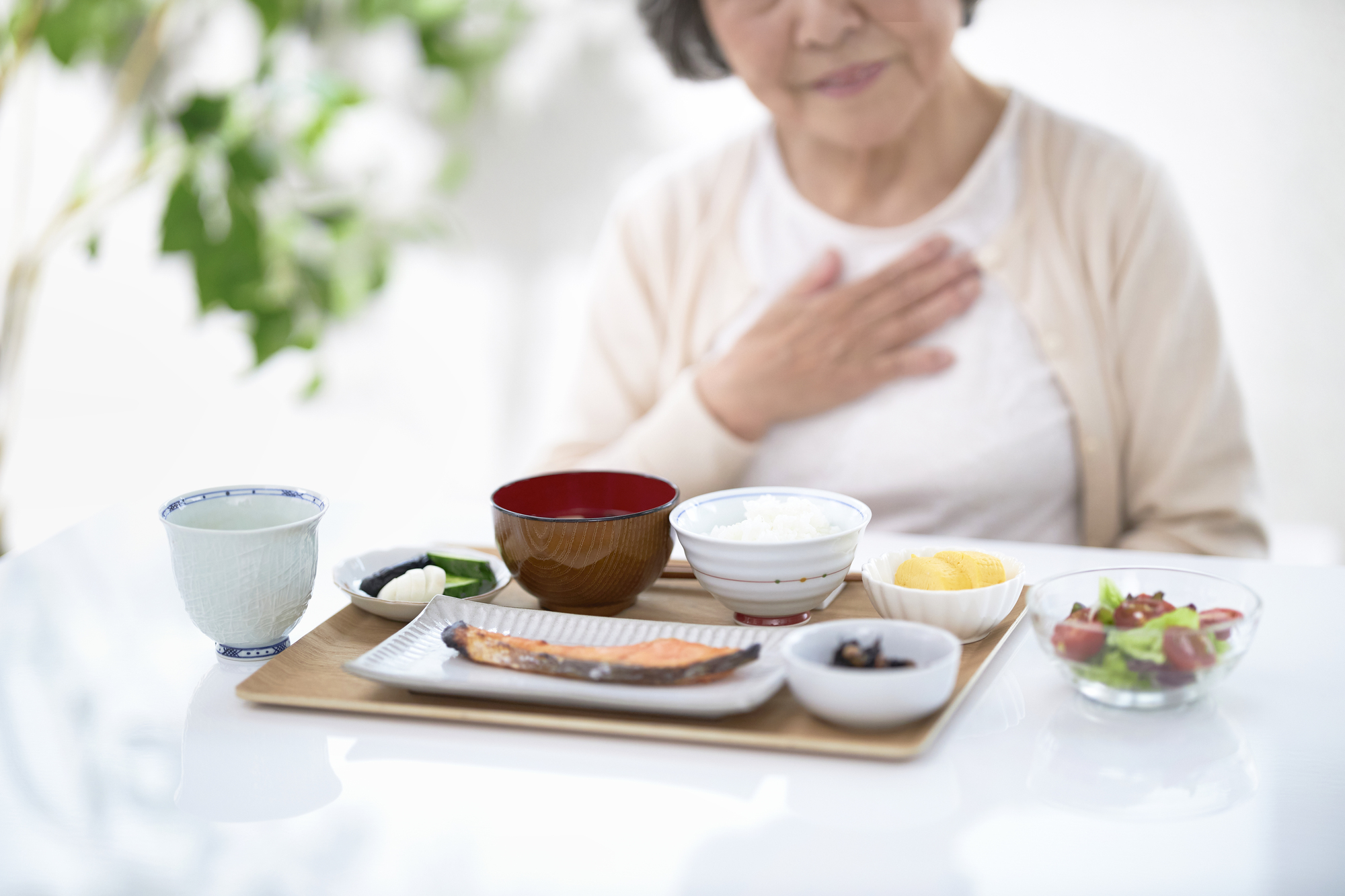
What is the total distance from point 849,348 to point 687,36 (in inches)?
22.8

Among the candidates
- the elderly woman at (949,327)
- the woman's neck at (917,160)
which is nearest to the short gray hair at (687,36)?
the elderly woman at (949,327)

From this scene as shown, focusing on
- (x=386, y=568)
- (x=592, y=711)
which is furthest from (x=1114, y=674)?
(x=386, y=568)

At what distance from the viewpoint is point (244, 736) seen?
84 cm

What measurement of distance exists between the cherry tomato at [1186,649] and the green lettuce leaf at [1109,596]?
0.07 metres

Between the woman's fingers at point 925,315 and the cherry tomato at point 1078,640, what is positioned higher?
the woman's fingers at point 925,315

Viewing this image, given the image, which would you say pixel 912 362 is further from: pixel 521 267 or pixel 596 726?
pixel 521 267

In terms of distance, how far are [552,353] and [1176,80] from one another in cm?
152

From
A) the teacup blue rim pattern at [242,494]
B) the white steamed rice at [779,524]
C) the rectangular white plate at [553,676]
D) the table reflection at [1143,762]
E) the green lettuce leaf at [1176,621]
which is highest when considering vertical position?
the teacup blue rim pattern at [242,494]

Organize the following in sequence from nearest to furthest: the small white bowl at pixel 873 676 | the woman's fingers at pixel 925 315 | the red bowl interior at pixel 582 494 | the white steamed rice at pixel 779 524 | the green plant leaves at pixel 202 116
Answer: the small white bowl at pixel 873 676 → the white steamed rice at pixel 779 524 → the red bowl interior at pixel 582 494 → the woman's fingers at pixel 925 315 → the green plant leaves at pixel 202 116

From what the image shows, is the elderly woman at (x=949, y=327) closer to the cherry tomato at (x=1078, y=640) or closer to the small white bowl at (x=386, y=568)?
the small white bowl at (x=386, y=568)

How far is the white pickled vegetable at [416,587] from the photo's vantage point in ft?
3.40

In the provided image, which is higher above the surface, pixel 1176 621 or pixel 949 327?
pixel 949 327

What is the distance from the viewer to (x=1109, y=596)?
881mm

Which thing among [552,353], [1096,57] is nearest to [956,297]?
[1096,57]
